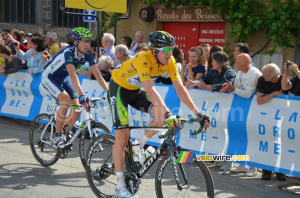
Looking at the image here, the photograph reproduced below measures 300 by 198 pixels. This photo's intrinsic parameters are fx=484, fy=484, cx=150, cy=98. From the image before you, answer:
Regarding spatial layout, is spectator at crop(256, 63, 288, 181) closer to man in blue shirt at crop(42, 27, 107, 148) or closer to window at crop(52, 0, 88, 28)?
man in blue shirt at crop(42, 27, 107, 148)

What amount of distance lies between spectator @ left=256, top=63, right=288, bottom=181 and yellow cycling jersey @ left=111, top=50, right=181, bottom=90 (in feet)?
7.13

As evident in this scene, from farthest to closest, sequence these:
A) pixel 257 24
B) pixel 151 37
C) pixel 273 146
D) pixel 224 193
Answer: pixel 257 24
pixel 273 146
pixel 224 193
pixel 151 37

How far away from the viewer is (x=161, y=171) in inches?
198

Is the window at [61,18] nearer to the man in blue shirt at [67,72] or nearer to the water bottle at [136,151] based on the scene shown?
the man in blue shirt at [67,72]

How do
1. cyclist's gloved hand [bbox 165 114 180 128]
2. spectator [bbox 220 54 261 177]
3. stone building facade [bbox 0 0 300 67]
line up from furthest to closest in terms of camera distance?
stone building facade [bbox 0 0 300 67], spectator [bbox 220 54 261 177], cyclist's gloved hand [bbox 165 114 180 128]

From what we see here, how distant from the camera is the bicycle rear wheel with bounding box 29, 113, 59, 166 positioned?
7449 millimetres

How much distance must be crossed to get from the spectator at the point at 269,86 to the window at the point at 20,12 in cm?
1986

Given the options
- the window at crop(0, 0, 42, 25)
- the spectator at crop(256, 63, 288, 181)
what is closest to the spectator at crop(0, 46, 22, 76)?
the spectator at crop(256, 63, 288, 181)

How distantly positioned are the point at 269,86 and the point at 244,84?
426mm

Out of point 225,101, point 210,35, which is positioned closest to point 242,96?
point 225,101

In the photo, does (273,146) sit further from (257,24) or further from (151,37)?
(257,24)

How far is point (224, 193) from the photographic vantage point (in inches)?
249

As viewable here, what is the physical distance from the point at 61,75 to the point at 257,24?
6467mm

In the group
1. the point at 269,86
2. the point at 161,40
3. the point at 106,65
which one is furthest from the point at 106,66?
the point at 161,40
